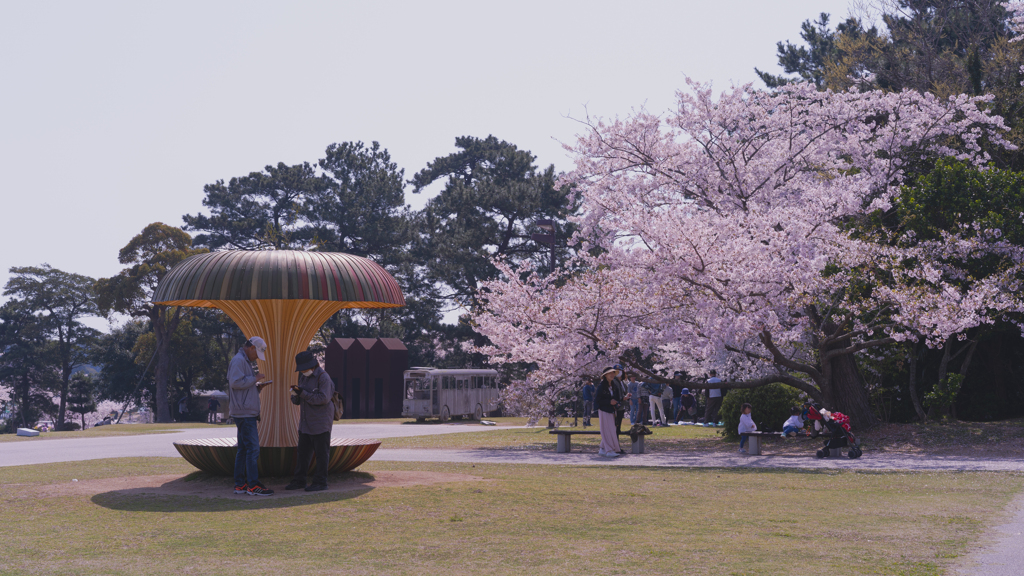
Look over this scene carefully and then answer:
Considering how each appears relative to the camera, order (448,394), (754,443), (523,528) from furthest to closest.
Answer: (448,394) → (754,443) → (523,528)

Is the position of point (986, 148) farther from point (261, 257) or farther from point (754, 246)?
point (261, 257)

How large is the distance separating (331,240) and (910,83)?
41.1m

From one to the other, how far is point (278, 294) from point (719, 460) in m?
9.51

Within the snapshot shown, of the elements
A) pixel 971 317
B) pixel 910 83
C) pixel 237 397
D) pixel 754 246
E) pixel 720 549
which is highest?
pixel 910 83

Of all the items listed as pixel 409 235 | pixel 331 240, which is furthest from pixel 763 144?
pixel 331 240

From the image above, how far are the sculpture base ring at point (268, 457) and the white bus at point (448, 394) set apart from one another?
82.0 feet

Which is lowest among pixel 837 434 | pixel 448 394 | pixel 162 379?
pixel 837 434

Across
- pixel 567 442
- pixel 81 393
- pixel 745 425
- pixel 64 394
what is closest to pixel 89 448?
pixel 567 442

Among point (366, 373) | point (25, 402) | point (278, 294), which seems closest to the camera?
point (278, 294)

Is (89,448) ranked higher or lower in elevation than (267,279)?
lower

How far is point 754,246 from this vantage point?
63.4ft

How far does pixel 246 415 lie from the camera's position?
35.1ft

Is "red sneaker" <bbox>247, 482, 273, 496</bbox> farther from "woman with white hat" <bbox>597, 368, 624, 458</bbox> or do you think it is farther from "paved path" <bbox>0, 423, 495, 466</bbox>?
"paved path" <bbox>0, 423, 495, 466</bbox>

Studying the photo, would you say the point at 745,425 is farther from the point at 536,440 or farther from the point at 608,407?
the point at 536,440
